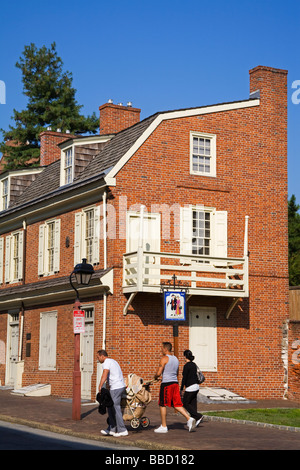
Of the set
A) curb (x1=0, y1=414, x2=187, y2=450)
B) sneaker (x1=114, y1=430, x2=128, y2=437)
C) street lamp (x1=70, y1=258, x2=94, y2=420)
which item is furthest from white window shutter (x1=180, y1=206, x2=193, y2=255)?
sneaker (x1=114, y1=430, x2=128, y2=437)

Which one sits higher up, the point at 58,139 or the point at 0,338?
the point at 58,139

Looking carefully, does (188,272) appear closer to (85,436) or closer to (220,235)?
(220,235)

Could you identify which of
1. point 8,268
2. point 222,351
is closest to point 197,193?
point 222,351

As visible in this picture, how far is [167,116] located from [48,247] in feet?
23.6

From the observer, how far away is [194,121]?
84.5 feet

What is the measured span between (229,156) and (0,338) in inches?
505

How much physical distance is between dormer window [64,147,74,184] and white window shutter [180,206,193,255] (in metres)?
5.29

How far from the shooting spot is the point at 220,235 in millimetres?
25312

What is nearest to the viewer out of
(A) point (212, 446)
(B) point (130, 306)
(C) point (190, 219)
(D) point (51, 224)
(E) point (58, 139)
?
(A) point (212, 446)

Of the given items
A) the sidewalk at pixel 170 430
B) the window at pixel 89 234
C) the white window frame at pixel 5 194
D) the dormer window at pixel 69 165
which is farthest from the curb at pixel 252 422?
the white window frame at pixel 5 194

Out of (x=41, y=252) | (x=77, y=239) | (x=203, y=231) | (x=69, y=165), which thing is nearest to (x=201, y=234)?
(x=203, y=231)

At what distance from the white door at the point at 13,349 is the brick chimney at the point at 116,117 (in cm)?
862

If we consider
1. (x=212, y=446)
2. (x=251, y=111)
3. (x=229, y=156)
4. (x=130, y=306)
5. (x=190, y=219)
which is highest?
(x=251, y=111)

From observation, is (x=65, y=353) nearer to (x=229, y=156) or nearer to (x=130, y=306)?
(x=130, y=306)
